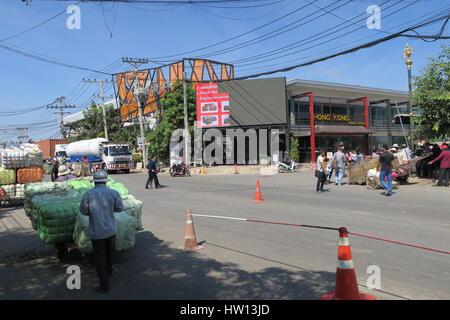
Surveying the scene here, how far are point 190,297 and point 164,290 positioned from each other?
460 millimetres

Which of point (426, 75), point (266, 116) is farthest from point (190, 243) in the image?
point (266, 116)

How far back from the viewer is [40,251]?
7039 mm

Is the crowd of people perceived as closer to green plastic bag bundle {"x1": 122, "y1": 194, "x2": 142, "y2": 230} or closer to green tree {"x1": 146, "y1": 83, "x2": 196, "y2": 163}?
green plastic bag bundle {"x1": 122, "y1": 194, "x2": 142, "y2": 230}

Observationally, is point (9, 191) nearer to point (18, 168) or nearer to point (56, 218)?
point (18, 168)

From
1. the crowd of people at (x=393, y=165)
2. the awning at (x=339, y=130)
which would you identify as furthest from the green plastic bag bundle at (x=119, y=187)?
the awning at (x=339, y=130)

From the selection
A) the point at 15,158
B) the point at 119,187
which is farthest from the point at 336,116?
the point at 119,187

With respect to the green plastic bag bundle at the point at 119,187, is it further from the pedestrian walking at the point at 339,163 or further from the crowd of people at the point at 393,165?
the pedestrian walking at the point at 339,163

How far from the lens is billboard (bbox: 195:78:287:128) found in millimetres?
32938

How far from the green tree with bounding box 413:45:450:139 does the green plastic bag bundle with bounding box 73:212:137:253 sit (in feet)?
49.3

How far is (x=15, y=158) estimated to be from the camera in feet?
44.9

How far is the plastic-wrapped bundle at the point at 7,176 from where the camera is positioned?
1345 centimetres

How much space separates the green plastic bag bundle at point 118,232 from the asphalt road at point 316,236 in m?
1.26

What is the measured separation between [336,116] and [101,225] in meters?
36.4

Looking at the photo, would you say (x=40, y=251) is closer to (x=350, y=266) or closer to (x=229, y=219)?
(x=229, y=219)
